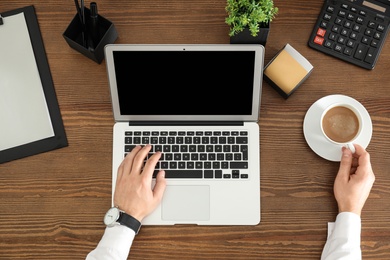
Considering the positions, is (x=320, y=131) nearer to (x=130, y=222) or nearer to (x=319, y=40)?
(x=319, y=40)

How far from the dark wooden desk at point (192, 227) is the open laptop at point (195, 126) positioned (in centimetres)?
4

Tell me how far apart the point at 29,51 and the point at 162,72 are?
0.39m

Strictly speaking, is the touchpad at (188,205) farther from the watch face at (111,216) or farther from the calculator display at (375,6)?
the calculator display at (375,6)

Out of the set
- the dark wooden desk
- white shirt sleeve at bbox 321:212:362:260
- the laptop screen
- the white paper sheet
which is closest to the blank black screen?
the laptop screen

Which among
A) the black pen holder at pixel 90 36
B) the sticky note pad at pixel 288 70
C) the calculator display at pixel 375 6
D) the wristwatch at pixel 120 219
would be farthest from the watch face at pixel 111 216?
the calculator display at pixel 375 6

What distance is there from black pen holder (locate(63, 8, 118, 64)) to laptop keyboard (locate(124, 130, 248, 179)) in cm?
25

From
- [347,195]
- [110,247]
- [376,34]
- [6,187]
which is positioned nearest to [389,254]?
[347,195]

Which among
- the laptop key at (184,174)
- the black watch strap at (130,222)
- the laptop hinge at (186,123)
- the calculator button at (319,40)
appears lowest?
the black watch strap at (130,222)

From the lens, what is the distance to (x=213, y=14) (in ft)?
4.12

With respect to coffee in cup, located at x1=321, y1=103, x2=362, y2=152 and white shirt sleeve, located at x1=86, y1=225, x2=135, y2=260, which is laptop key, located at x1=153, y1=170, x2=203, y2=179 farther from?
coffee in cup, located at x1=321, y1=103, x2=362, y2=152

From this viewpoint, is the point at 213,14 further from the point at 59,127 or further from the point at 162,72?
the point at 59,127

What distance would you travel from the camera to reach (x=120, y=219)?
112 centimetres

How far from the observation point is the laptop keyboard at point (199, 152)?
1151 mm

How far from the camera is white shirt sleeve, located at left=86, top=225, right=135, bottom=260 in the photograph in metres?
1.08
